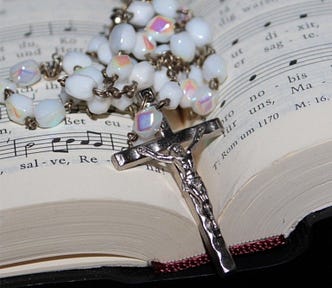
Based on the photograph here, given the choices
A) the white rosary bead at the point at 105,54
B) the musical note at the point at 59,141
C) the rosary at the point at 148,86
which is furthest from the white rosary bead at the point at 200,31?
the musical note at the point at 59,141

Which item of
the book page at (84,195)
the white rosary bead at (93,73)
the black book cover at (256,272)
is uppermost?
the white rosary bead at (93,73)

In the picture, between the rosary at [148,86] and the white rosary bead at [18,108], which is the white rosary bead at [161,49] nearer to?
the rosary at [148,86]

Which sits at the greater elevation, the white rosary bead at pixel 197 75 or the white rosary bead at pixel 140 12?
the white rosary bead at pixel 140 12

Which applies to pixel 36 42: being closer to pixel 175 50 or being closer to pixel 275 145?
pixel 175 50

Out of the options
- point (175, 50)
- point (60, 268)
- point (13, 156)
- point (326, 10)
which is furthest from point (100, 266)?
point (326, 10)

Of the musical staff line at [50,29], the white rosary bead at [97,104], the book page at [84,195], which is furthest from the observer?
the musical staff line at [50,29]

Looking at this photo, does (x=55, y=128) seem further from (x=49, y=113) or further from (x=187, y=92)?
(x=187, y=92)

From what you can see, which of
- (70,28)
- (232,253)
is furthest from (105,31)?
(232,253)
